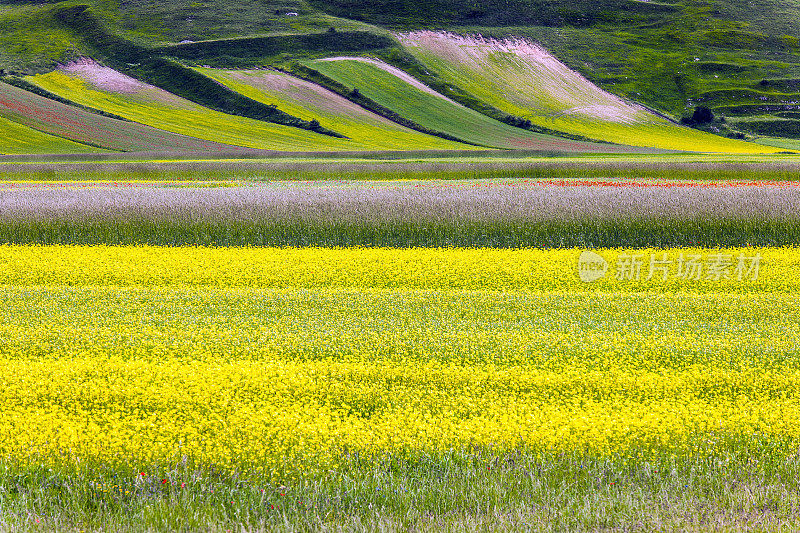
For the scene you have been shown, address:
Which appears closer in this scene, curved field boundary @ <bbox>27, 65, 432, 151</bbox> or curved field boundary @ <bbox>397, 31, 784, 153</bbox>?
curved field boundary @ <bbox>27, 65, 432, 151</bbox>

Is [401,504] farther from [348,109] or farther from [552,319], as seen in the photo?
[348,109]

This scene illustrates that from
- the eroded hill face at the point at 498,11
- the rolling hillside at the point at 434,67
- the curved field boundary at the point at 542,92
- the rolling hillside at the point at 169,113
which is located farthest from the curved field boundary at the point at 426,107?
the eroded hill face at the point at 498,11

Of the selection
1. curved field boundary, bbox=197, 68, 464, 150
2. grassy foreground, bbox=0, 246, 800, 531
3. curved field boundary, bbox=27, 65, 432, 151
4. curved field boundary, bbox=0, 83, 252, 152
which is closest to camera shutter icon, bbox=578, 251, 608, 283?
grassy foreground, bbox=0, 246, 800, 531

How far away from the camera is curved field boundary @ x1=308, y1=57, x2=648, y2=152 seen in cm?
6762

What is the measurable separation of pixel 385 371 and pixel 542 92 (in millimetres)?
87565

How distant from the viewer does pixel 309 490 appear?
4.23m

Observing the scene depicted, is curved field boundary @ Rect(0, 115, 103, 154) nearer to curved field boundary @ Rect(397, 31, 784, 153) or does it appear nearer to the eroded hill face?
curved field boundary @ Rect(397, 31, 784, 153)

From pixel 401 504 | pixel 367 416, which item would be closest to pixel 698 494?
pixel 401 504

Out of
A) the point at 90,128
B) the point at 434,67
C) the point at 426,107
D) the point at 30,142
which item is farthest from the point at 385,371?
the point at 434,67

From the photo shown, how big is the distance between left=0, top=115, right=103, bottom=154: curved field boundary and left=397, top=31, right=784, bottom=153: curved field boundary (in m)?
50.4

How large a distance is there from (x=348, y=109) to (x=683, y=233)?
62886mm

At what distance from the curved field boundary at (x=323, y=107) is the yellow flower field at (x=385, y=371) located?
179 feet

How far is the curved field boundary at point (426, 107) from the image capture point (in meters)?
67.6

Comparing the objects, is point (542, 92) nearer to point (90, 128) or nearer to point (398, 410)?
point (90, 128)
